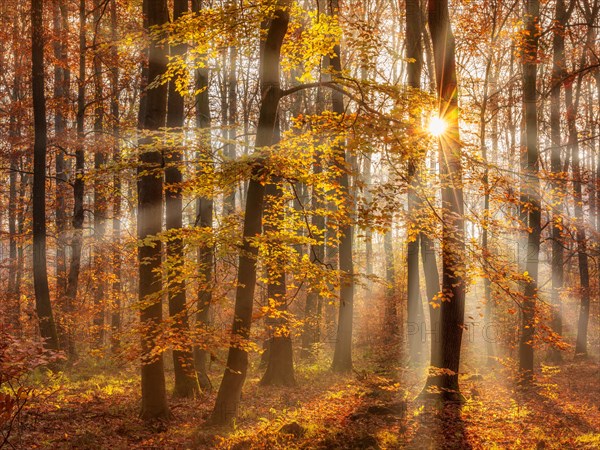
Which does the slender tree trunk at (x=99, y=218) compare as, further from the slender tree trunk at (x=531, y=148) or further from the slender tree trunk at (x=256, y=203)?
the slender tree trunk at (x=531, y=148)

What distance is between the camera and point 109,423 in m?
10.1

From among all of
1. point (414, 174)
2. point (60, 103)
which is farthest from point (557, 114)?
point (60, 103)

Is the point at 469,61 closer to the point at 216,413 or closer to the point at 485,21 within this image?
the point at 485,21

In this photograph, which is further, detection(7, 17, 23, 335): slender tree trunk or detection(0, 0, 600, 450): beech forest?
detection(7, 17, 23, 335): slender tree trunk

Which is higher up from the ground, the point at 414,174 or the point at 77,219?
the point at 414,174

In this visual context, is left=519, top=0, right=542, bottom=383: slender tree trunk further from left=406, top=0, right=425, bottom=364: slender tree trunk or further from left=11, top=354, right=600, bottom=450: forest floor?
left=406, top=0, right=425, bottom=364: slender tree trunk

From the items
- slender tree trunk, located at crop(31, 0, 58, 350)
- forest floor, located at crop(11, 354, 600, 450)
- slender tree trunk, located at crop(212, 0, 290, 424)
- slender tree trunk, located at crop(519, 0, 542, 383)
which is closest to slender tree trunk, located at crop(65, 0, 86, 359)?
slender tree trunk, located at crop(31, 0, 58, 350)

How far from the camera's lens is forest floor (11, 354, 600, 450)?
9.20 metres

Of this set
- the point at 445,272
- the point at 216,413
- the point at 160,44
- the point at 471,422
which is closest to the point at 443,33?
the point at 445,272

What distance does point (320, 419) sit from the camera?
11.1 meters

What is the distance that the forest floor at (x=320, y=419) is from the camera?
9.20 metres

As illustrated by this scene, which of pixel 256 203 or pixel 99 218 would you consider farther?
pixel 99 218

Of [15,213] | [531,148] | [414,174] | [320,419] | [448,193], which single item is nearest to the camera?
[414,174]

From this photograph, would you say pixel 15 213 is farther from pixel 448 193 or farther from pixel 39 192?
pixel 448 193
